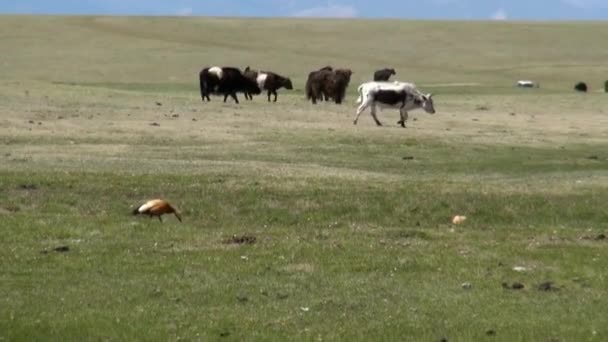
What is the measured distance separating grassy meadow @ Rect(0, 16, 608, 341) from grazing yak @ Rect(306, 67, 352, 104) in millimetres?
6335

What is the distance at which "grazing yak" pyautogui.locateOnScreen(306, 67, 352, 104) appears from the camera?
48750 millimetres

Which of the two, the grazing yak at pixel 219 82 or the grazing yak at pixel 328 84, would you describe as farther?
the grazing yak at pixel 219 82

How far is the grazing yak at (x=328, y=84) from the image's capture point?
4875cm

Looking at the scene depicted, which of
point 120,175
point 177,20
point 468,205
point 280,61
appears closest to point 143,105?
point 120,175

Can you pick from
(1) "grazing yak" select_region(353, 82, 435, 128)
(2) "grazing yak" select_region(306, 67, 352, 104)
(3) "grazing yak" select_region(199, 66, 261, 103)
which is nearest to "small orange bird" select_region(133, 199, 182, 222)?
(1) "grazing yak" select_region(353, 82, 435, 128)

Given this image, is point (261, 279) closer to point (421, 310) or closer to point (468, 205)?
point (421, 310)

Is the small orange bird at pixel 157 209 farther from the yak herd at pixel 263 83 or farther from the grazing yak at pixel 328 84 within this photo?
the grazing yak at pixel 328 84

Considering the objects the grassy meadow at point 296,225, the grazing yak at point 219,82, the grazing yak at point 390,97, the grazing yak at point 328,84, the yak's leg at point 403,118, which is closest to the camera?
the grassy meadow at point 296,225

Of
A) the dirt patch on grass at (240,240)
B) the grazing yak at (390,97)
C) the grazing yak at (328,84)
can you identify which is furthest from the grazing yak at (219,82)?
the dirt patch on grass at (240,240)

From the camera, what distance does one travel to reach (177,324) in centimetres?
1147

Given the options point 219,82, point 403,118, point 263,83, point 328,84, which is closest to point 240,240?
point 403,118

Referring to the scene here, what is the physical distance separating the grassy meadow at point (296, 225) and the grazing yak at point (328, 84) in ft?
20.8

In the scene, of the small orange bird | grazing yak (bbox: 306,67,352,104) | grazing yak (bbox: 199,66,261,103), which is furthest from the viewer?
grazing yak (bbox: 199,66,261,103)

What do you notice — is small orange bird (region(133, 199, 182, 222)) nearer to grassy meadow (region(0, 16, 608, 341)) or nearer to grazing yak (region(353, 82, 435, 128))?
grassy meadow (region(0, 16, 608, 341))
